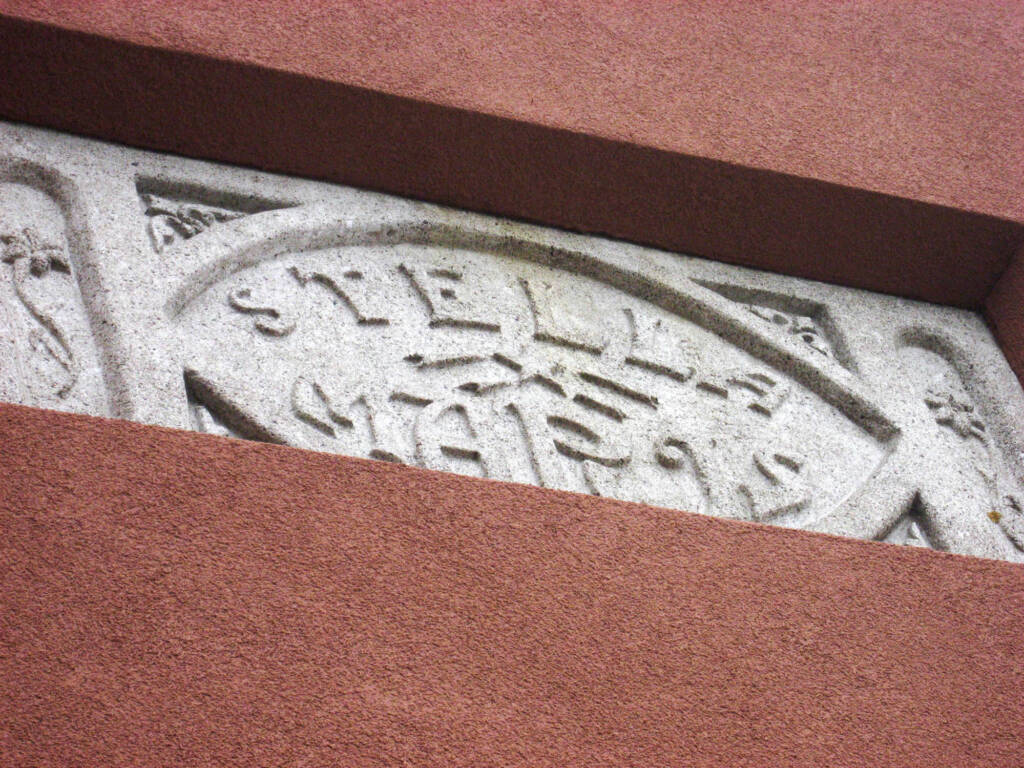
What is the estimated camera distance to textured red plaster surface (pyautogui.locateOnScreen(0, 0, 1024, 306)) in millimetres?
3027

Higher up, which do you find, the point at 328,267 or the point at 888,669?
the point at 328,267

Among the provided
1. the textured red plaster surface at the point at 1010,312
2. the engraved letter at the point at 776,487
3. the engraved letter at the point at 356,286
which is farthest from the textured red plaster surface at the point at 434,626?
the textured red plaster surface at the point at 1010,312

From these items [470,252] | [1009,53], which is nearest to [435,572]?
[470,252]

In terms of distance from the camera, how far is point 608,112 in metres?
3.27

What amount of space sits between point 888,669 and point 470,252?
1339 millimetres

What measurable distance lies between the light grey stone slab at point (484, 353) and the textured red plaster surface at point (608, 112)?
90 mm

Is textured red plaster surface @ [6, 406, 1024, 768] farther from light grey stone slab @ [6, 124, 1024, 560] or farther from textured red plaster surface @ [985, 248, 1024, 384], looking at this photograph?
textured red plaster surface @ [985, 248, 1024, 384]

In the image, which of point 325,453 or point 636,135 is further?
point 636,135

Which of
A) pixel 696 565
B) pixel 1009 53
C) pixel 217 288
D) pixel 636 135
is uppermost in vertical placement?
pixel 1009 53

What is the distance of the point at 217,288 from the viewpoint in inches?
112

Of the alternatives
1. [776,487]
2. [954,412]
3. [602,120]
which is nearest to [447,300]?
[602,120]

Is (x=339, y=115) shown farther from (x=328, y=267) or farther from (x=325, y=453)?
(x=325, y=453)

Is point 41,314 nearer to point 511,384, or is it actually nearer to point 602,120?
point 511,384

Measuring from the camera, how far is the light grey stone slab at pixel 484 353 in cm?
263
